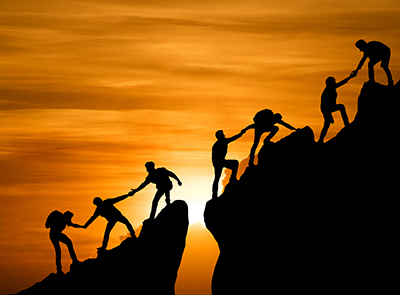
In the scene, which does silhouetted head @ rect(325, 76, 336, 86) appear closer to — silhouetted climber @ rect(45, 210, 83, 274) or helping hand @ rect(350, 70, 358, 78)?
helping hand @ rect(350, 70, 358, 78)

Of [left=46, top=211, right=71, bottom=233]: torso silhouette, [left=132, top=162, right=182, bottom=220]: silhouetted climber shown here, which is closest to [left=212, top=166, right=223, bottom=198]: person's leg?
[left=132, top=162, right=182, bottom=220]: silhouetted climber

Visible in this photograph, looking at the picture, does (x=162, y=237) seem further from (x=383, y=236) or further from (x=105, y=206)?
(x=383, y=236)

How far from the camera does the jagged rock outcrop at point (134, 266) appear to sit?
4662 cm

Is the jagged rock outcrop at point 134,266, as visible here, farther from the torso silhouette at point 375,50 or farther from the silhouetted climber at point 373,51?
the torso silhouette at point 375,50

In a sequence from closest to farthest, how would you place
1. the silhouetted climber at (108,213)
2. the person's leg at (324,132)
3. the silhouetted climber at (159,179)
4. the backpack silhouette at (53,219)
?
the silhouetted climber at (159,179)
the person's leg at (324,132)
the silhouetted climber at (108,213)
the backpack silhouette at (53,219)

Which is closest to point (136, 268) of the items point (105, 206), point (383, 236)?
point (105, 206)

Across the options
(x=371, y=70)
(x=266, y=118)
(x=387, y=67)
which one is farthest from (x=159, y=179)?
(x=387, y=67)

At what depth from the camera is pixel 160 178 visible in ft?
135

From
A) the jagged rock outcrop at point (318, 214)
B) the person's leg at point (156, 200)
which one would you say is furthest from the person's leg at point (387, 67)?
the person's leg at point (156, 200)

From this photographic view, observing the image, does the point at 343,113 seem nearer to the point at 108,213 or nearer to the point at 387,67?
the point at 387,67

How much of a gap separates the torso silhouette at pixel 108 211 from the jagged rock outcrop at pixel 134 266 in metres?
4.64

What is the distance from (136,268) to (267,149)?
35.0 ft

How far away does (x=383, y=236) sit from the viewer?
3884 centimetres

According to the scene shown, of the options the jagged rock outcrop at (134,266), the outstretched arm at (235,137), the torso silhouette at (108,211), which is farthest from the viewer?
the jagged rock outcrop at (134,266)
